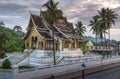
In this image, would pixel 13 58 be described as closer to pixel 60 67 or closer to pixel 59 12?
pixel 59 12

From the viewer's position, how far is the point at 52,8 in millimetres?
43844

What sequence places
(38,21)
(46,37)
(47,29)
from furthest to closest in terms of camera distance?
(47,29) → (38,21) → (46,37)

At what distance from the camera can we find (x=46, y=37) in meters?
53.3

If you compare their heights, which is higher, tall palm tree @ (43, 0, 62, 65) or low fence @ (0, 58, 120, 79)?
tall palm tree @ (43, 0, 62, 65)

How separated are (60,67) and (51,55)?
16458 millimetres

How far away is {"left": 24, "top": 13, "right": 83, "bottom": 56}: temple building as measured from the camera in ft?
175

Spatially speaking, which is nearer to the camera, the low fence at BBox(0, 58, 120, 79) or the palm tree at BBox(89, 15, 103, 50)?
the low fence at BBox(0, 58, 120, 79)

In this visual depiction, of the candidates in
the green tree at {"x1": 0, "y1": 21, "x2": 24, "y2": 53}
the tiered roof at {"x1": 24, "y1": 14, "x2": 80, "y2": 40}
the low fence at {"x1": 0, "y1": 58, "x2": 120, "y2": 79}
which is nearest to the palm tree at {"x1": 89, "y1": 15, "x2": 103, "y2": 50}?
the tiered roof at {"x1": 24, "y1": 14, "x2": 80, "y2": 40}

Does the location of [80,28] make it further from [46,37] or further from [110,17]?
[46,37]

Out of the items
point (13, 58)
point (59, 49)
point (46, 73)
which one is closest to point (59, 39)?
point (59, 49)

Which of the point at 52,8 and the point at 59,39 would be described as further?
the point at 59,39

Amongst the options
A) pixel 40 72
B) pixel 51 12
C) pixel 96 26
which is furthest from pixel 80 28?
pixel 40 72

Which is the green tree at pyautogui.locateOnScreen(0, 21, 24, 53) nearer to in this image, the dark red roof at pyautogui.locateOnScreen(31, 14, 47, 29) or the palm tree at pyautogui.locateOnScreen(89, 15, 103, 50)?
the dark red roof at pyautogui.locateOnScreen(31, 14, 47, 29)

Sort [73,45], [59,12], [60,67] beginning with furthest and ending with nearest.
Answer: [73,45] < [59,12] < [60,67]
